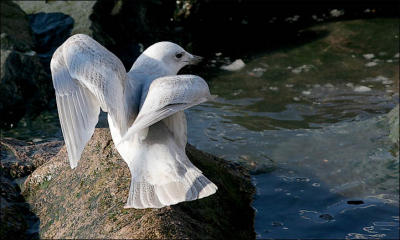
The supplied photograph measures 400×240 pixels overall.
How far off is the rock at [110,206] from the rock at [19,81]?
10.0ft

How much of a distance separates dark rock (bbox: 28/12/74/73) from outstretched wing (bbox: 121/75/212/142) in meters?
5.03

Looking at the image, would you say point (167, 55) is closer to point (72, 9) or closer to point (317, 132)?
point (317, 132)

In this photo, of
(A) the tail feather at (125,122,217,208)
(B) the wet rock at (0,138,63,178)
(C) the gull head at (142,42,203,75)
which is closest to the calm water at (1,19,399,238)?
(A) the tail feather at (125,122,217,208)

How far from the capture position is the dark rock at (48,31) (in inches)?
319

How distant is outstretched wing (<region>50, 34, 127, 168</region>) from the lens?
3275 millimetres

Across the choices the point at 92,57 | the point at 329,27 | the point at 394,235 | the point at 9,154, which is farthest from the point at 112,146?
the point at 329,27

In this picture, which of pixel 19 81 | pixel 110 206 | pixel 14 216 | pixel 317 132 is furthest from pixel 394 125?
pixel 19 81

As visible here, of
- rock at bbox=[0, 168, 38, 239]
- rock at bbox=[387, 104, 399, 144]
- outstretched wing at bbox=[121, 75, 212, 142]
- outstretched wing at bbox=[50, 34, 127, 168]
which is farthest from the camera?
rock at bbox=[387, 104, 399, 144]

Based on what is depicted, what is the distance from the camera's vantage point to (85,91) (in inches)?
137

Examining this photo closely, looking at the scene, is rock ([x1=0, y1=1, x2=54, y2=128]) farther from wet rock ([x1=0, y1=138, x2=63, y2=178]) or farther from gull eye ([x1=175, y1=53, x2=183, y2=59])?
gull eye ([x1=175, y1=53, x2=183, y2=59])

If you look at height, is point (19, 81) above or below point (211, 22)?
below

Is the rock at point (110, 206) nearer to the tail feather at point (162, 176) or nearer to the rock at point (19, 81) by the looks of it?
the tail feather at point (162, 176)

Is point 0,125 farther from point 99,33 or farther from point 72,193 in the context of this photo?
point 72,193

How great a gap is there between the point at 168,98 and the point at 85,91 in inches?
25.7
